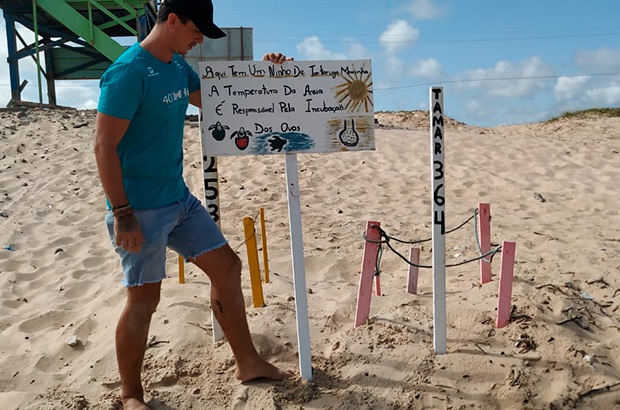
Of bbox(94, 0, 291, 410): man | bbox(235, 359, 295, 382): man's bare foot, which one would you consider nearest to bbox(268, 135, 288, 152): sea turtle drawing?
bbox(94, 0, 291, 410): man

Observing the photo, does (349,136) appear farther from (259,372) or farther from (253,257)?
(259,372)

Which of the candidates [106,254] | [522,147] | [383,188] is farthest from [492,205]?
[106,254]

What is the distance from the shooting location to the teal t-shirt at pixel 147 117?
7.87 feet

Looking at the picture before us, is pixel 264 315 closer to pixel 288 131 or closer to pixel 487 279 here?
pixel 288 131

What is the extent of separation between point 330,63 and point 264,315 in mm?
1677

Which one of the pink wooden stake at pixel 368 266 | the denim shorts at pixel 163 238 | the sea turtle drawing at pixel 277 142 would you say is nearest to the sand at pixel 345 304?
the pink wooden stake at pixel 368 266

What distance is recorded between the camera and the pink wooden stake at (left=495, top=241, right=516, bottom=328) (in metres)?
3.26

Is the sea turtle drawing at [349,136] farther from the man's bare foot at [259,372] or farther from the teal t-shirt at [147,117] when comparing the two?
the man's bare foot at [259,372]

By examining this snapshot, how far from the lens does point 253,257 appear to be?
11.5ft

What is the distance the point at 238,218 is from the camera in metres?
6.58

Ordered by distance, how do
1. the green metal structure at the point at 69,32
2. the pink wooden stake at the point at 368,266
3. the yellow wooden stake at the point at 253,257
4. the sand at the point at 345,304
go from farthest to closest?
the green metal structure at the point at 69,32 < the yellow wooden stake at the point at 253,257 < the pink wooden stake at the point at 368,266 < the sand at the point at 345,304

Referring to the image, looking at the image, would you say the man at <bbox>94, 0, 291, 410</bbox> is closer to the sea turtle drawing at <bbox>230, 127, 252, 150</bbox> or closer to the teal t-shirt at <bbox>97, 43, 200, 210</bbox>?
the teal t-shirt at <bbox>97, 43, 200, 210</bbox>

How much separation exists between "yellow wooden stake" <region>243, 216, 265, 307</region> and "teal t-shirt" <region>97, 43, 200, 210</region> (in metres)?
0.84

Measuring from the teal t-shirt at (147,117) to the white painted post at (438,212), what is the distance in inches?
51.8
